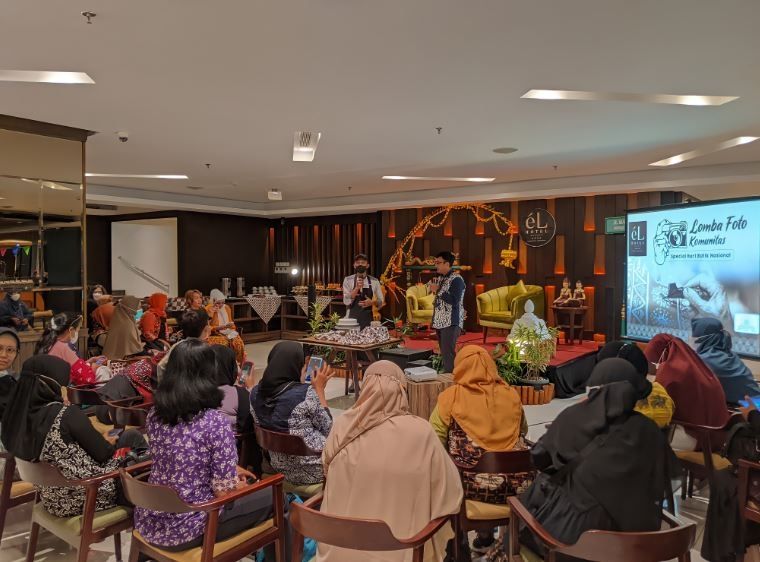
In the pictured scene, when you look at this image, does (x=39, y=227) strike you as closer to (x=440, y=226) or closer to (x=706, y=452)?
(x=706, y=452)

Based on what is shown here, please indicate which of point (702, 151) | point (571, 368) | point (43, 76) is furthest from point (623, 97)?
point (43, 76)

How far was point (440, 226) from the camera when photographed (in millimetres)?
10953

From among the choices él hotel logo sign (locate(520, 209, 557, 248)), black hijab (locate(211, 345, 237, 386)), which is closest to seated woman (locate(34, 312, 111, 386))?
black hijab (locate(211, 345, 237, 386))

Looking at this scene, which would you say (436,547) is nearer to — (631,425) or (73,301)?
(631,425)

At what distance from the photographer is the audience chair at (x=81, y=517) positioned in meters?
2.32

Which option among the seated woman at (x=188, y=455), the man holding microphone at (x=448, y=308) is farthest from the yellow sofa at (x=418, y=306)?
the seated woman at (x=188, y=455)

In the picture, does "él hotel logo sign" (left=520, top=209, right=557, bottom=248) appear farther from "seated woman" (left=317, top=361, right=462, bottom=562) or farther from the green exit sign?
"seated woman" (left=317, top=361, right=462, bottom=562)

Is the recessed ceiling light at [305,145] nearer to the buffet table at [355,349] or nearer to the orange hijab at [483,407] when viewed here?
the buffet table at [355,349]

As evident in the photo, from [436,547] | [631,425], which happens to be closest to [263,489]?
[436,547]

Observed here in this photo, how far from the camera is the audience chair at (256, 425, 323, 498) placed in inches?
106

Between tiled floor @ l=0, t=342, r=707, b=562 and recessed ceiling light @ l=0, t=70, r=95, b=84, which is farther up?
recessed ceiling light @ l=0, t=70, r=95, b=84

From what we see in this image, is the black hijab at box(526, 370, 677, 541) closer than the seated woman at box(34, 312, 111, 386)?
Yes

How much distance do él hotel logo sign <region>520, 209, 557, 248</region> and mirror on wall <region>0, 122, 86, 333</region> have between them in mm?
7254

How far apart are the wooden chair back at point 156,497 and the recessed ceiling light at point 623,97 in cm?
386
